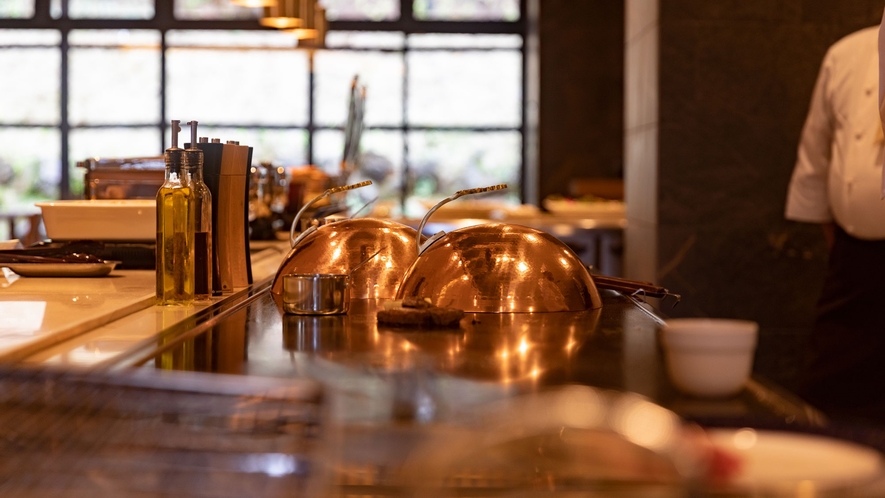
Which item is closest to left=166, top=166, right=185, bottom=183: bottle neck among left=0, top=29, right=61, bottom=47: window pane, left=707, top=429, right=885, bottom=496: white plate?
left=707, top=429, right=885, bottom=496: white plate

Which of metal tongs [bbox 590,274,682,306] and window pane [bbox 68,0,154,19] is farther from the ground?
window pane [bbox 68,0,154,19]

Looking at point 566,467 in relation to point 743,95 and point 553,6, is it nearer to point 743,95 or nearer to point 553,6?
point 743,95

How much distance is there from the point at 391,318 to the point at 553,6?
7238 millimetres

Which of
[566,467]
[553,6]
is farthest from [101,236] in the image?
[553,6]

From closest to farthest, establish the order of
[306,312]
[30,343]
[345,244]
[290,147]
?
[30,343]
[306,312]
[345,244]
[290,147]

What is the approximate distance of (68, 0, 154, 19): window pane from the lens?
28.8ft

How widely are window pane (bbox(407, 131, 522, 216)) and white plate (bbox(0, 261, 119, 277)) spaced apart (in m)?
7.17

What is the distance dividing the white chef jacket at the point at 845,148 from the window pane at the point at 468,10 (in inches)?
217

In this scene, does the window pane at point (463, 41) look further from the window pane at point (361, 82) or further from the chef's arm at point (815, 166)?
the chef's arm at point (815, 166)

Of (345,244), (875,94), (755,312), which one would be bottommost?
(755,312)

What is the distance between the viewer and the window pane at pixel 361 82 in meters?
8.84

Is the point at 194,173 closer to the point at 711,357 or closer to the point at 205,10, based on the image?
the point at 711,357

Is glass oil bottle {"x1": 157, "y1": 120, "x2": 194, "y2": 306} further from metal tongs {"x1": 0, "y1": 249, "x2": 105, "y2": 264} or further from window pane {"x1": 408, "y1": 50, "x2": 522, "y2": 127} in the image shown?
window pane {"x1": 408, "y1": 50, "x2": 522, "y2": 127}

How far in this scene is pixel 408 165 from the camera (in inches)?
355
